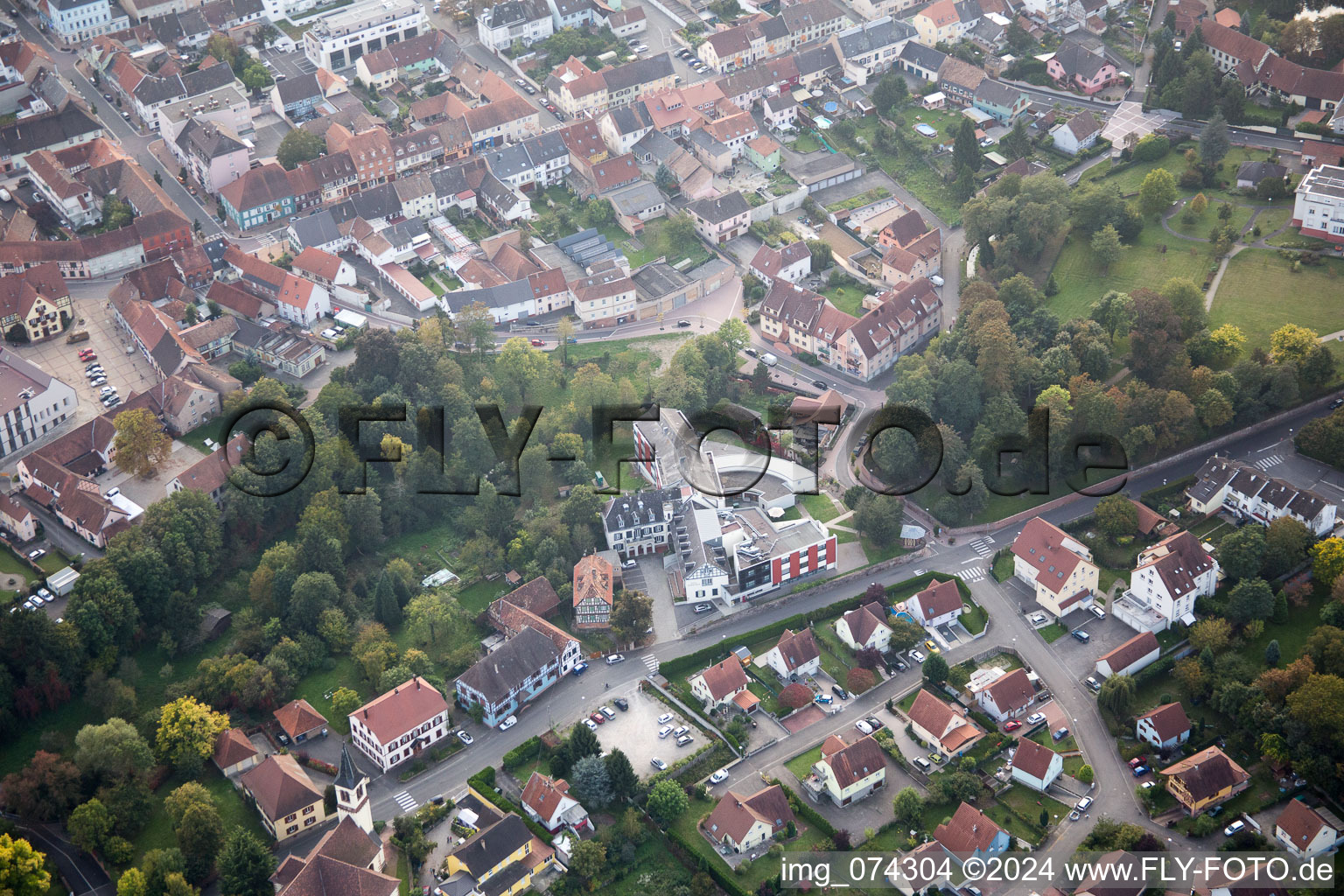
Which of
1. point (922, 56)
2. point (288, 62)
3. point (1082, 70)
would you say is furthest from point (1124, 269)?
point (288, 62)

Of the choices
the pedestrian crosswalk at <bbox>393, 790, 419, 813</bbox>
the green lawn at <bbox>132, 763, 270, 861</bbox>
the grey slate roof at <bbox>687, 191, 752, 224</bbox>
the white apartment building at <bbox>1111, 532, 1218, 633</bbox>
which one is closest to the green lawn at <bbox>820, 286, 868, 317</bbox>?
the grey slate roof at <bbox>687, 191, 752, 224</bbox>

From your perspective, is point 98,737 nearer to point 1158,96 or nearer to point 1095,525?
point 1095,525

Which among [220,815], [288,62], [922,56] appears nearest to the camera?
[220,815]

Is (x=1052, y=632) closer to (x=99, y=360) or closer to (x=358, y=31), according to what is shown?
(x=99, y=360)

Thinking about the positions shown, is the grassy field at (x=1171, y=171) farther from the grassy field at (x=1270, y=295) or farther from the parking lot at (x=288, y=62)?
the parking lot at (x=288, y=62)

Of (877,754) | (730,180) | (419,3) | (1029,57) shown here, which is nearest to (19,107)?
(419,3)
